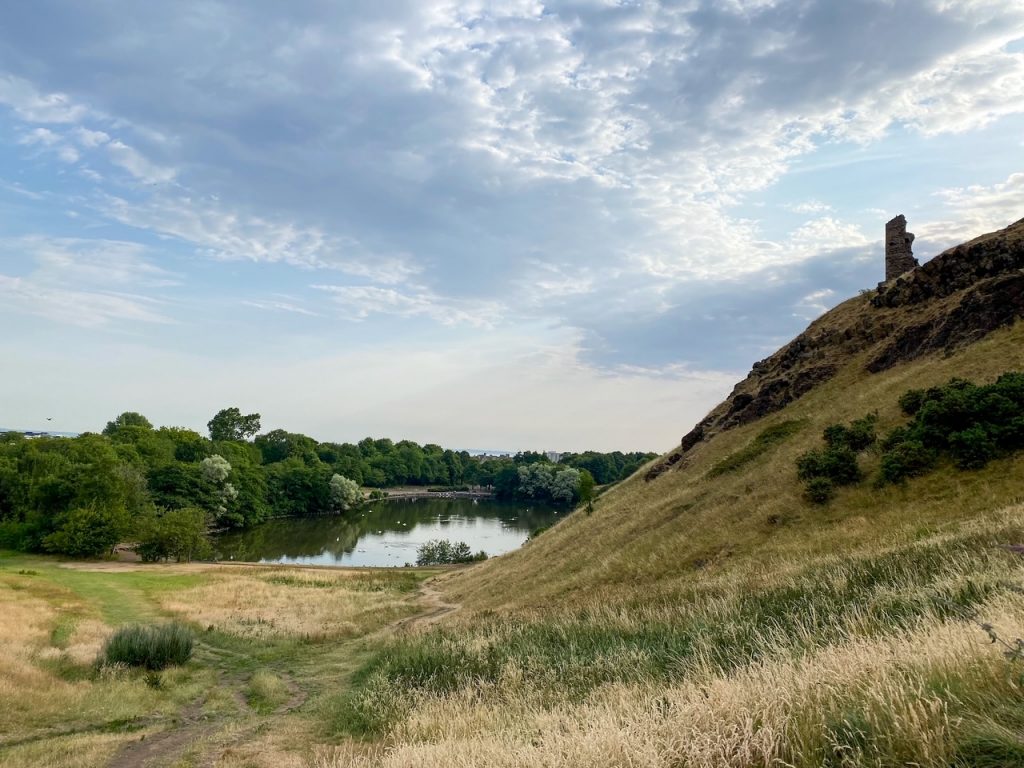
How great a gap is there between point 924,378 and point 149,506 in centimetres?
7447

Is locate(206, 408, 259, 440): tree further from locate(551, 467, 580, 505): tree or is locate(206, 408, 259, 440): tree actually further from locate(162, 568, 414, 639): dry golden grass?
locate(162, 568, 414, 639): dry golden grass

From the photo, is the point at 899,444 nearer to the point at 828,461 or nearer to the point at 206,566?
the point at 828,461

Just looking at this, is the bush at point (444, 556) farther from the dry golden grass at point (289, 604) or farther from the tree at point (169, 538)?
the tree at point (169, 538)

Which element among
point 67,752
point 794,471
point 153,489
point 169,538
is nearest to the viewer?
point 67,752

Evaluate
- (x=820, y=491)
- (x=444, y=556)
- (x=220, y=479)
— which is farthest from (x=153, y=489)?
(x=820, y=491)

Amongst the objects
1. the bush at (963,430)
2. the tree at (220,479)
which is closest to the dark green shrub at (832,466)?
the bush at (963,430)

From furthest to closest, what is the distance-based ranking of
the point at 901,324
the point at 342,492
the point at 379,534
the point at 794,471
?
the point at 342,492 < the point at 379,534 < the point at 901,324 < the point at 794,471

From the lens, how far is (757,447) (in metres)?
31.3

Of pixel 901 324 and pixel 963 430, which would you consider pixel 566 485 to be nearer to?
pixel 901 324

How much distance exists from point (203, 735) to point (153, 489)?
91.0 meters

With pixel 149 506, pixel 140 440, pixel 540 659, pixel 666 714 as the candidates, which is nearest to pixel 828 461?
pixel 540 659

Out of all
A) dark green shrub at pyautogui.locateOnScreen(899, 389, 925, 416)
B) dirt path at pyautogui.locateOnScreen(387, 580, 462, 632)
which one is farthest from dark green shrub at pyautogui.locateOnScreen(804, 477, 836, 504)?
dirt path at pyautogui.locateOnScreen(387, 580, 462, 632)

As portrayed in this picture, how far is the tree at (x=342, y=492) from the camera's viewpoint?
127750mm

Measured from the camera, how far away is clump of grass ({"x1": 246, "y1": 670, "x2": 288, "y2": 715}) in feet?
47.1
